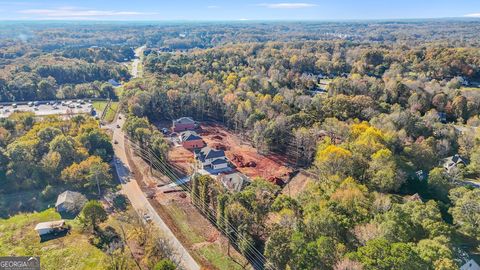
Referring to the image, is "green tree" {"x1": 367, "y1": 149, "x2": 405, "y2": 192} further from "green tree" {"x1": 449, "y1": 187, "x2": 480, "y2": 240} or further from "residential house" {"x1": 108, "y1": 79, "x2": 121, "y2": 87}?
"residential house" {"x1": 108, "y1": 79, "x2": 121, "y2": 87}

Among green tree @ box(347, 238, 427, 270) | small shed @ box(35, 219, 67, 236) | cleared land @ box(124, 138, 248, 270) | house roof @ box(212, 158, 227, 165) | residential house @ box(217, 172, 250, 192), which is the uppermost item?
green tree @ box(347, 238, 427, 270)

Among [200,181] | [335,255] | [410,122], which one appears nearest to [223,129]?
[200,181]

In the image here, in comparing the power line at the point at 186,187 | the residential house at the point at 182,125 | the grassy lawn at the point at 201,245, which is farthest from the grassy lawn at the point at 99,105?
the grassy lawn at the point at 201,245

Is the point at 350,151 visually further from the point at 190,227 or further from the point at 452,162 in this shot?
the point at 190,227

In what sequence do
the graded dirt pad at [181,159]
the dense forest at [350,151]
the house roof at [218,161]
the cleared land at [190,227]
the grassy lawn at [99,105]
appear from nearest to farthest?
the dense forest at [350,151]
the cleared land at [190,227]
the house roof at [218,161]
the graded dirt pad at [181,159]
the grassy lawn at [99,105]

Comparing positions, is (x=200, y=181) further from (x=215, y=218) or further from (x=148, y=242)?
(x=148, y=242)

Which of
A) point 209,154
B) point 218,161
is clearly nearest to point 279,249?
point 218,161

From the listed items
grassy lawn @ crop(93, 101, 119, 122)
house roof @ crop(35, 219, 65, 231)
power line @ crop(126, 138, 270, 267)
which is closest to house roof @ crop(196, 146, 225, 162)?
power line @ crop(126, 138, 270, 267)

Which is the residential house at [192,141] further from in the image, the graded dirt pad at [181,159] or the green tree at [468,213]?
the green tree at [468,213]
